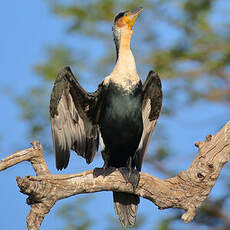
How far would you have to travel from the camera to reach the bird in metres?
4.66

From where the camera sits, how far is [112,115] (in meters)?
4.69

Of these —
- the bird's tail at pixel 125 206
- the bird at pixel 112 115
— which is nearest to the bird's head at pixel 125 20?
the bird at pixel 112 115

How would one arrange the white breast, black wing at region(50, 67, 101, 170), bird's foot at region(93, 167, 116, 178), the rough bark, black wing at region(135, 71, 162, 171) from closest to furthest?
the rough bark → bird's foot at region(93, 167, 116, 178) → black wing at region(50, 67, 101, 170) → the white breast → black wing at region(135, 71, 162, 171)

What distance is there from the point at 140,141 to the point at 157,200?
2.90 feet

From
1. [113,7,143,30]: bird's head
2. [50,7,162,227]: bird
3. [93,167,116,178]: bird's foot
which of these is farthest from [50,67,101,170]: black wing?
[113,7,143,30]: bird's head

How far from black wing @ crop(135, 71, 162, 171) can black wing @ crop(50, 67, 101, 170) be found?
19.2 inches

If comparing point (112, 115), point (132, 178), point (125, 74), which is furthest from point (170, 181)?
point (125, 74)

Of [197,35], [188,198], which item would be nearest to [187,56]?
[197,35]

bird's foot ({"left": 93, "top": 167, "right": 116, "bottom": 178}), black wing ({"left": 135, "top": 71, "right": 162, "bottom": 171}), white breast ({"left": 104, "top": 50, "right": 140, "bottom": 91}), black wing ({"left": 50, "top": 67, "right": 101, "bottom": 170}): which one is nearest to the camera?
bird's foot ({"left": 93, "top": 167, "right": 116, "bottom": 178})

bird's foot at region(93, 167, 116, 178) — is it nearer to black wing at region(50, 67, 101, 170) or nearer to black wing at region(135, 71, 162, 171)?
black wing at region(50, 67, 101, 170)

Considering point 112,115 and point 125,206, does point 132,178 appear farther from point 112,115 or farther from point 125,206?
point 112,115

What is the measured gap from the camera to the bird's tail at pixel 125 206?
4785 mm

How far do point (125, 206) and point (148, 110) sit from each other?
1.02m

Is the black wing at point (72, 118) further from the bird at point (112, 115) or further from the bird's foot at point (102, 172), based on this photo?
the bird's foot at point (102, 172)
